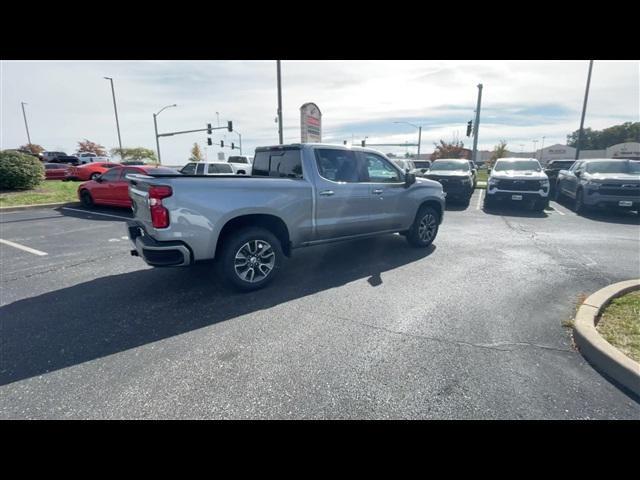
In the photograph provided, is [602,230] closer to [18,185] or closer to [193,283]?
[193,283]

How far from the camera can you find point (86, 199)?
37.0 feet

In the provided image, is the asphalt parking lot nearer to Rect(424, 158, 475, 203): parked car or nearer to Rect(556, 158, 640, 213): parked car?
Rect(556, 158, 640, 213): parked car

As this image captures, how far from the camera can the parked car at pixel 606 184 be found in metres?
9.70

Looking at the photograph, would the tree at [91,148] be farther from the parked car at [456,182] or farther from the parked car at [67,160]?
the parked car at [456,182]

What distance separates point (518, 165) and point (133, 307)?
1386 centimetres

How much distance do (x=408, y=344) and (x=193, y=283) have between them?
124 inches

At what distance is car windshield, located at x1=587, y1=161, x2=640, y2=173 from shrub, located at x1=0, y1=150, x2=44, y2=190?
846 inches

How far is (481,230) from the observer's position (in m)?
8.43

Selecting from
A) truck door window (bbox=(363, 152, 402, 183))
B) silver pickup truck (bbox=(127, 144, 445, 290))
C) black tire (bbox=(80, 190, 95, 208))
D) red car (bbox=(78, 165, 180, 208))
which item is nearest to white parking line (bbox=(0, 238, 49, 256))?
silver pickup truck (bbox=(127, 144, 445, 290))

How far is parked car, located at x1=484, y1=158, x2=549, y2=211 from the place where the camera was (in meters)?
11.0

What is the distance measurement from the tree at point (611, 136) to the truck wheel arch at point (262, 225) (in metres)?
91.8

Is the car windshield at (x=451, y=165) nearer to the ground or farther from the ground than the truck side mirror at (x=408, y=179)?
farther from the ground

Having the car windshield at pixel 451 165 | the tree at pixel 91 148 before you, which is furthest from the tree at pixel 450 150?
the tree at pixel 91 148
